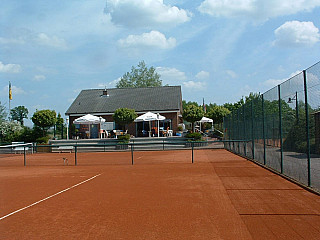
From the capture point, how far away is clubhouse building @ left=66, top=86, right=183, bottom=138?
36719 millimetres

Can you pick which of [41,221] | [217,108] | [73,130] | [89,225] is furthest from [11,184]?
[217,108]

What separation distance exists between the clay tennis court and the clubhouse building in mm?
23920

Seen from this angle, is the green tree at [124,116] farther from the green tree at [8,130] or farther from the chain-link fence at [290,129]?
the chain-link fence at [290,129]

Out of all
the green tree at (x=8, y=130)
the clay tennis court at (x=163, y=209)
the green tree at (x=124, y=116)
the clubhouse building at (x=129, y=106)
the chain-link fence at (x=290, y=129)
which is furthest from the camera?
the clubhouse building at (x=129, y=106)

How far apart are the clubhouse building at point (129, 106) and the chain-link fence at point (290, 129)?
833 inches

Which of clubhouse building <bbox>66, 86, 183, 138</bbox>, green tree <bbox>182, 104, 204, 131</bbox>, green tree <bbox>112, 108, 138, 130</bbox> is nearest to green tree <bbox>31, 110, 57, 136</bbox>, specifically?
clubhouse building <bbox>66, 86, 183, 138</bbox>

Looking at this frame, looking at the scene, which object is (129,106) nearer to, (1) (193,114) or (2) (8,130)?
(1) (193,114)

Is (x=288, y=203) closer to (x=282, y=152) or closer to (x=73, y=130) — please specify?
(x=282, y=152)

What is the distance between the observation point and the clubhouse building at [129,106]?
3672cm

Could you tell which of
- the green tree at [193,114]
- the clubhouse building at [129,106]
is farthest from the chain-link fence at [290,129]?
the clubhouse building at [129,106]

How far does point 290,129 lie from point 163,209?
467cm

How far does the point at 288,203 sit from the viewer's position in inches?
258

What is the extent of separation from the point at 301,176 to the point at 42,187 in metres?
7.54

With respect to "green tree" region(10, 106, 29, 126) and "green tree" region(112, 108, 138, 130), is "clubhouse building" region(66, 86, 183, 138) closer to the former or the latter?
"green tree" region(112, 108, 138, 130)
